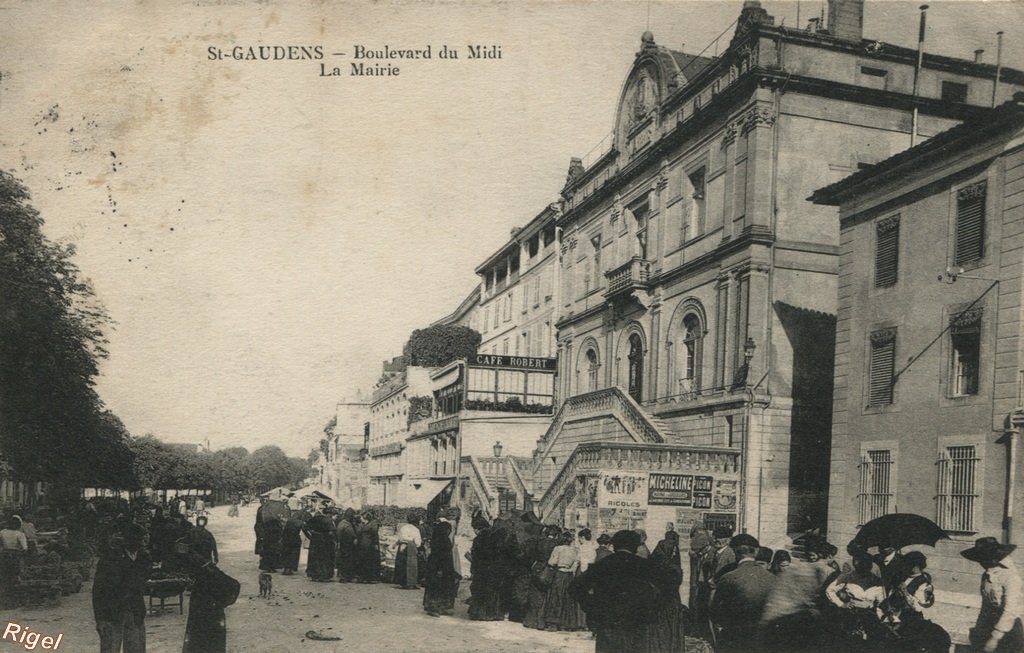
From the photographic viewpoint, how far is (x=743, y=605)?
24.8ft

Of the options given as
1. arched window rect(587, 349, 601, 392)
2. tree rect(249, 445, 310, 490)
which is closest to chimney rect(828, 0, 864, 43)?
arched window rect(587, 349, 601, 392)

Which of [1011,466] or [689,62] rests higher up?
[689,62]

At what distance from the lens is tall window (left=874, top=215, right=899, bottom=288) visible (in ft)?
58.6

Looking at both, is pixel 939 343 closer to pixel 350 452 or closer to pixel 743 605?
pixel 743 605

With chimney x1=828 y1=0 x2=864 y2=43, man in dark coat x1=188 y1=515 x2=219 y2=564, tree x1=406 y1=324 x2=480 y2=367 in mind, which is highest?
chimney x1=828 y1=0 x2=864 y2=43

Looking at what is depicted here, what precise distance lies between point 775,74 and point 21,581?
20597mm

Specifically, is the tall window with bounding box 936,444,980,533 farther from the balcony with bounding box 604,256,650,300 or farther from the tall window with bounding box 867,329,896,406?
the balcony with bounding box 604,256,650,300

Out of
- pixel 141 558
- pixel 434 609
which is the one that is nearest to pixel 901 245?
pixel 434 609

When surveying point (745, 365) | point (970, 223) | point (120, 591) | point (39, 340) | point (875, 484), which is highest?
point (970, 223)

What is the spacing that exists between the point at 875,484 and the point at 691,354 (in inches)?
419

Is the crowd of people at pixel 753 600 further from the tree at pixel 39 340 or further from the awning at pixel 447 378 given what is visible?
the awning at pixel 447 378

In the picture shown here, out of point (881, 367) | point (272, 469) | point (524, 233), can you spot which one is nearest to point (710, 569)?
point (881, 367)

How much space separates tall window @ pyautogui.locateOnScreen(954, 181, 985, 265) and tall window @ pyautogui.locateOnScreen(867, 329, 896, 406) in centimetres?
217

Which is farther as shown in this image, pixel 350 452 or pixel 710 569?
pixel 350 452
